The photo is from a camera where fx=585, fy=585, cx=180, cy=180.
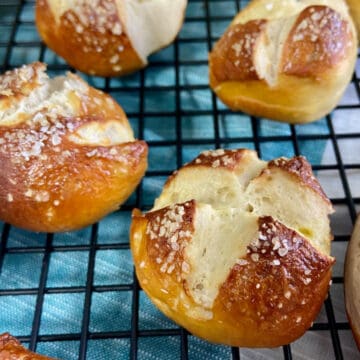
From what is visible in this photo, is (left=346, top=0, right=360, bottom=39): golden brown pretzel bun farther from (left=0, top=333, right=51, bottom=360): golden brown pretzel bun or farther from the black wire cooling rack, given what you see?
(left=0, top=333, right=51, bottom=360): golden brown pretzel bun

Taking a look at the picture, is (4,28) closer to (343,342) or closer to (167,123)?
(167,123)

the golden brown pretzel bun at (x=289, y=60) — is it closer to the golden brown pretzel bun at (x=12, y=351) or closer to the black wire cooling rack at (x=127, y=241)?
the black wire cooling rack at (x=127, y=241)

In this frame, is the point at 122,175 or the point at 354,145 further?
the point at 354,145

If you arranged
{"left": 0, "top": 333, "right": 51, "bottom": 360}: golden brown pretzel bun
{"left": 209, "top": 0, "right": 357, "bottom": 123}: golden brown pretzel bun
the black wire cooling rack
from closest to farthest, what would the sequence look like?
{"left": 0, "top": 333, "right": 51, "bottom": 360}: golden brown pretzel bun → the black wire cooling rack → {"left": 209, "top": 0, "right": 357, "bottom": 123}: golden brown pretzel bun

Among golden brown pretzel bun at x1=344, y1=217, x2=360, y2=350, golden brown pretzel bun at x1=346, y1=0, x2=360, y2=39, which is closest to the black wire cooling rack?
golden brown pretzel bun at x1=344, y1=217, x2=360, y2=350

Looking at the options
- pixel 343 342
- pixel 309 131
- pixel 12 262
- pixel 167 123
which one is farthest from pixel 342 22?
pixel 12 262
